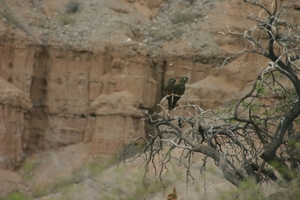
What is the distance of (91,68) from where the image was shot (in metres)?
33.0

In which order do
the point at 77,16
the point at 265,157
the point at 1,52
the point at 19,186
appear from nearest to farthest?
the point at 265,157 → the point at 19,186 → the point at 1,52 → the point at 77,16

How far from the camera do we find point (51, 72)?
33.2 meters

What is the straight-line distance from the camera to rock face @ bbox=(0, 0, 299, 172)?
31344 millimetres

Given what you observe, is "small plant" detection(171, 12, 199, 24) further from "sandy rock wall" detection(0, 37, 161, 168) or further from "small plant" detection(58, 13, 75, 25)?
"small plant" detection(58, 13, 75, 25)

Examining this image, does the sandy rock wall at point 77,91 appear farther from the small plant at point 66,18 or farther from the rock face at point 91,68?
the small plant at point 66,18

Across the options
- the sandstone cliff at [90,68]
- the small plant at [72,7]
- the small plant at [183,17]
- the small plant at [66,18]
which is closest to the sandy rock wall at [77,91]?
the sandstone cliff at [90,68]

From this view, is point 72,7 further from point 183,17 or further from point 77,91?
point 183,17

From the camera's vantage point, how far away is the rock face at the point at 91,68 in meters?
31.3

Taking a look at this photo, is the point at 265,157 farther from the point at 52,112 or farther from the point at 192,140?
the point at 52,112

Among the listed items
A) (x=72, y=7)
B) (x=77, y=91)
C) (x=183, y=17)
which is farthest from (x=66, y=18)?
(x=183, y=17)

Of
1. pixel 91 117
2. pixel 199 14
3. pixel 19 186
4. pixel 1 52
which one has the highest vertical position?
pixel 199 14

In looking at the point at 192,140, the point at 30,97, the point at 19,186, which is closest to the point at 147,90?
the point at 30,97

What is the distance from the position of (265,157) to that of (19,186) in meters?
17.7

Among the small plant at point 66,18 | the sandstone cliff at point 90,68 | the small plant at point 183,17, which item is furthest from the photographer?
the small plant at point 183,17
